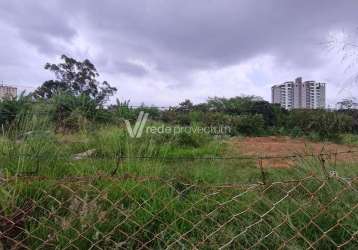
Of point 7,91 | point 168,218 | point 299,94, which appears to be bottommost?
point 168,218

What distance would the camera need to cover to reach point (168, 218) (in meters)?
1.79

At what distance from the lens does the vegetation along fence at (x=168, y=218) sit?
153 centimetres

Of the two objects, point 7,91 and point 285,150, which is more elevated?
point 7,91

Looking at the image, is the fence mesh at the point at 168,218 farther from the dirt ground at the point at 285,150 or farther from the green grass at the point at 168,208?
the dirt ground at the point at 285,150

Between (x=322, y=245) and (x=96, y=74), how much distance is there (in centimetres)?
1761

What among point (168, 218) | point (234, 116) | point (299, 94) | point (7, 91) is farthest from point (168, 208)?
point (299, 94)

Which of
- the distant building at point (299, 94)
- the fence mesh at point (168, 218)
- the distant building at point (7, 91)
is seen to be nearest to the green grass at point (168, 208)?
the fence mesh at point (168, 218)

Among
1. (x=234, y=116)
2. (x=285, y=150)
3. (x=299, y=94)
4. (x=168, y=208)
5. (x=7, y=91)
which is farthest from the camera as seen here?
(x=299, y=94)

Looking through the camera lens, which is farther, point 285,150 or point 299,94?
point 299,94

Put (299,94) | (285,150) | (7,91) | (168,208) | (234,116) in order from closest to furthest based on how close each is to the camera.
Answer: (168,208) < (285,150) < (7,91) < (234,116) < (299,94)

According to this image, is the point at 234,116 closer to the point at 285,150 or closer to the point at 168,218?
the point at 285,150

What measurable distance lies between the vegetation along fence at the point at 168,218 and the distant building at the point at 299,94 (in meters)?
8.12

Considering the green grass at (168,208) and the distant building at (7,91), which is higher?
the distant building at (7,91)

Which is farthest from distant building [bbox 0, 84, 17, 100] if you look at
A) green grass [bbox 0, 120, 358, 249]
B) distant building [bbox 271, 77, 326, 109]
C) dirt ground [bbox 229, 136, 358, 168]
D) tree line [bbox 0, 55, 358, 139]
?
distant building [bbox 271, 77, 326, 109]
